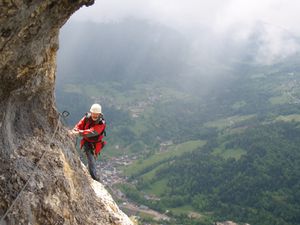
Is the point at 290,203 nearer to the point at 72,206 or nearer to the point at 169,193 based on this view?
the point at 169,193

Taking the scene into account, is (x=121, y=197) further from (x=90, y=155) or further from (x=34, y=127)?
(x=34, y=127)

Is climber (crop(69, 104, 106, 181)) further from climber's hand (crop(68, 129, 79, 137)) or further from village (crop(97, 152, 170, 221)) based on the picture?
village (crop(97, 152, 170, 221))

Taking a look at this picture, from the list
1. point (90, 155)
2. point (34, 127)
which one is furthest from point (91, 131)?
point (34, 127)

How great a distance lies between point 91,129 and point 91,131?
112 millimetres

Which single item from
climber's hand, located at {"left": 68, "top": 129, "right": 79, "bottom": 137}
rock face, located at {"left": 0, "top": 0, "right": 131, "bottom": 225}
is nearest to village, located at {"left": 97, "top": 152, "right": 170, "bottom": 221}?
climber's hand, located at {"left": 68, "top": 129, "right": 79, "bottom": 137}

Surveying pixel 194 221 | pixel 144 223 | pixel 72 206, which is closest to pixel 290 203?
pixel 194 221

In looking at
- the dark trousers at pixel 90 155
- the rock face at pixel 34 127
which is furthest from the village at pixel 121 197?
the rock face at pixel 34 127

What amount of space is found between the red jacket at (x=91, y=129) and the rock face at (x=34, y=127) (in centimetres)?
114

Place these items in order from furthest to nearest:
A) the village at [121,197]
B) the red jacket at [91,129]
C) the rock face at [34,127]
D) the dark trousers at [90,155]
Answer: the village at [121,197]
the dark trousers at [90,155]
the red jacket at [91,129]
the rock face at [34,127]

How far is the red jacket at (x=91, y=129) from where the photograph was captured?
51.0 ft

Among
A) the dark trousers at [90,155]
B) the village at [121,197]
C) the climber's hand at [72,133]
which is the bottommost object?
the village at [121,197]

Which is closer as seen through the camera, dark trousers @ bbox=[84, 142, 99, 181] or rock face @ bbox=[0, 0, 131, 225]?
rock face @ bbox=[0, 0, 131, 225]

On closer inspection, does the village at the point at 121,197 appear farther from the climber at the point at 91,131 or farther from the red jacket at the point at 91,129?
the red jacket at the point at 91,129

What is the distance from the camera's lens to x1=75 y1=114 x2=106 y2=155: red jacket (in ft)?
51.0
